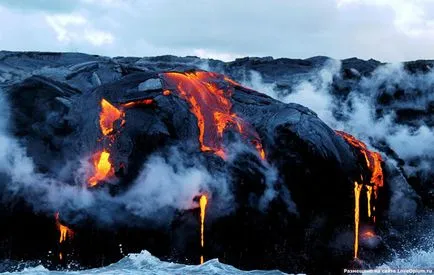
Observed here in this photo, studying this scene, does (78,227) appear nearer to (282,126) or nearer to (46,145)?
(46,145)

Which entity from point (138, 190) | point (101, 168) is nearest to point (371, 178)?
point (138, 190)

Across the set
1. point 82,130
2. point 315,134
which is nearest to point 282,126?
point 315,134

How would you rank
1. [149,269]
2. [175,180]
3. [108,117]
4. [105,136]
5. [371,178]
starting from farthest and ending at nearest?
[371,178], [108,117], [105,136], [175,180], [149,269]

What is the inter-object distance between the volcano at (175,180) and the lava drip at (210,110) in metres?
0.05

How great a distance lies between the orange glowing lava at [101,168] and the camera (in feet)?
70.5

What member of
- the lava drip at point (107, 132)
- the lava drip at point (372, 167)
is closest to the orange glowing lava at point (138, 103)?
the lava drip at point (107, 132)

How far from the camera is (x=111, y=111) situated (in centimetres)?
2259

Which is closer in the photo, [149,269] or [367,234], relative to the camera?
[149,269]

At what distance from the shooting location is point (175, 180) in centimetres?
2153

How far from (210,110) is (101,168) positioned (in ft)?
14.0

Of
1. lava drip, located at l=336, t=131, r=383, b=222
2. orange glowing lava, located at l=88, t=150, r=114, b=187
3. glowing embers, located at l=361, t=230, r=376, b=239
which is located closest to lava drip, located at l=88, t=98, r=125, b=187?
orange glowing lava, located at l=88, t=150, r=114, b=187

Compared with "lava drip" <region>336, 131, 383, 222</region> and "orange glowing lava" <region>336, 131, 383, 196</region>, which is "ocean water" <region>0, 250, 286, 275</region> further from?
"orange glowing lava" <region>336, 131, 383, 196</region>

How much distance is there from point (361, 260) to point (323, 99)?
1062 centimetres

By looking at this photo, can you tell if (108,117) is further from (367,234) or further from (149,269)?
(367,234)
